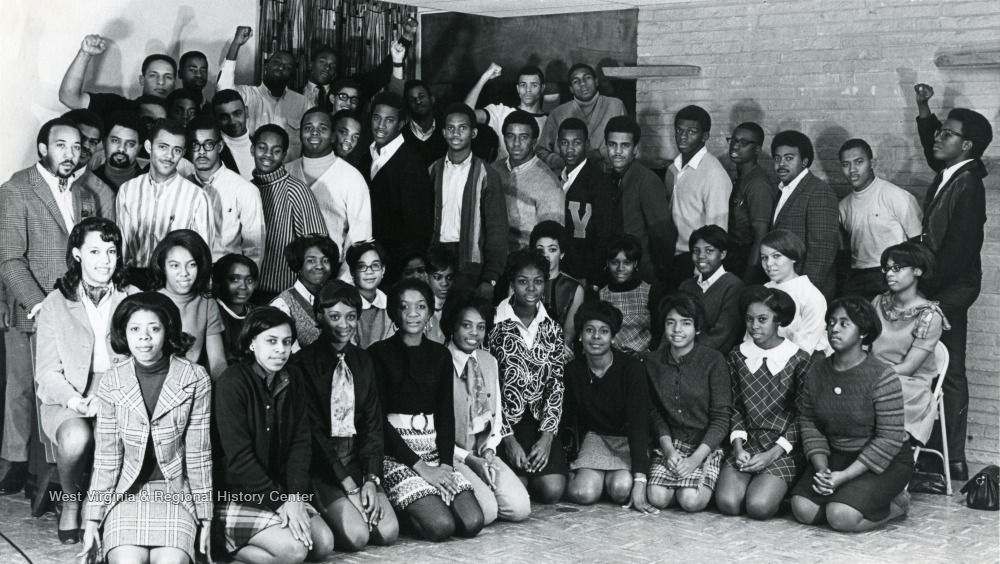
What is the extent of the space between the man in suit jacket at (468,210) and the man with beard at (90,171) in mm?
1708

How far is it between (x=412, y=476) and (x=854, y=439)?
6.39 ft

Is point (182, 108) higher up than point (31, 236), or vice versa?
point (182, 108)

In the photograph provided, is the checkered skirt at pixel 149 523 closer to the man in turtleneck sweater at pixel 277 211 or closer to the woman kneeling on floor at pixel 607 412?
the man in turtleneck sweater at pixel 277 211

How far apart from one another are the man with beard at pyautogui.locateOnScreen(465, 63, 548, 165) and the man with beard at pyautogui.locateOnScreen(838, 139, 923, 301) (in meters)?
1.76

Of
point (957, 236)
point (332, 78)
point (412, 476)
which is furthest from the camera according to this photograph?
point (332, 78)

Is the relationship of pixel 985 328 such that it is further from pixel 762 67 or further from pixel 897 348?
pixel 762 67

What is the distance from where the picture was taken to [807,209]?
6.19 metres

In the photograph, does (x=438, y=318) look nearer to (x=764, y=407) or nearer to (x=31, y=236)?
(x=764, y=407)

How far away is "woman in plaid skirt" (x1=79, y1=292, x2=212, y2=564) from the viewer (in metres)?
4.14

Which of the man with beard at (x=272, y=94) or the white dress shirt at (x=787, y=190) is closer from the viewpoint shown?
the white dress shirt at (x=787, y=190)

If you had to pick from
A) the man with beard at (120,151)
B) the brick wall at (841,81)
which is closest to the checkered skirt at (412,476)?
the man with beard at (120,151)

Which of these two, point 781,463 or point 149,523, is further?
point 781,463

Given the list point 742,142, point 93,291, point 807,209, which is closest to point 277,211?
point 93,291

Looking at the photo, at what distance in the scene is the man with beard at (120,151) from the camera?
550cm
